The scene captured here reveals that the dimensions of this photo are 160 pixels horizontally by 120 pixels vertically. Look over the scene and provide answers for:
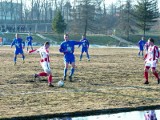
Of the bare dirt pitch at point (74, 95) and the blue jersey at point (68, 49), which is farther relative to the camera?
the blue jersey at point (68, 49)

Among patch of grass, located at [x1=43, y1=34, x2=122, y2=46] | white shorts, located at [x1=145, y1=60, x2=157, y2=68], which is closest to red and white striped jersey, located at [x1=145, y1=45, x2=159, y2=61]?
white shorts, located at [x1=145, y1=60, x2=157, y2=68]

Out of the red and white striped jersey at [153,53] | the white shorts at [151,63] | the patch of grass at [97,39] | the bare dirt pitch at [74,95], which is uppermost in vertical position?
the red and white striped jersey at [153,53]

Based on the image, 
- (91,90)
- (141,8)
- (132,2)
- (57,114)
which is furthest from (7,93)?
(132,2)

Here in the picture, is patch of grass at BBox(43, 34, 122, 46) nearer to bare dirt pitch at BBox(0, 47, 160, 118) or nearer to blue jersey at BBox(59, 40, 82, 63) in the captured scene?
bare dirt pitch at BBox(0, 47, 160, 118)

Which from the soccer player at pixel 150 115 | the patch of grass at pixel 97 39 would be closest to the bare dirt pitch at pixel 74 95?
the soccer player at pixel 150 115

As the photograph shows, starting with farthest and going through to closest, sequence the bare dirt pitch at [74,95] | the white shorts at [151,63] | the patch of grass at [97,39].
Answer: the patch of grass at [97,39] < the white shorts at [151,63] < the bare dirt pitch at [74,95]

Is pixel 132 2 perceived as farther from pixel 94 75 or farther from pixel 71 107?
pixel 71 107

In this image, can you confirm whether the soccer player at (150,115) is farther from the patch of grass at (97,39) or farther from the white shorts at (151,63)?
the patch of grass at (97,39)

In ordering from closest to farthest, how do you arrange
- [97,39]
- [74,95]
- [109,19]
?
[74,95] → [97,39] → [109,19]

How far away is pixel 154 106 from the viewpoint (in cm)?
1280

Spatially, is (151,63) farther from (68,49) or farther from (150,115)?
(150,115)

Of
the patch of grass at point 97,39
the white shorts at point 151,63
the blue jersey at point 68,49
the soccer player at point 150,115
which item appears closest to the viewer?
the soccer player at point 150,115

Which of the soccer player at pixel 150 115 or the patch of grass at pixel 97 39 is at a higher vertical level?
the soccer player at pixel 150 115

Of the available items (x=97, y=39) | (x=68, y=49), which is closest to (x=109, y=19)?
(x=97, y=39)
